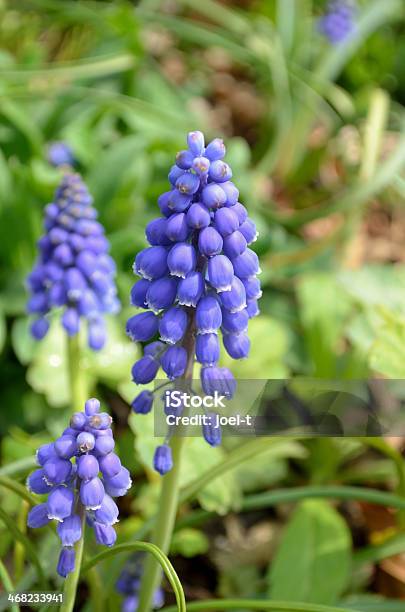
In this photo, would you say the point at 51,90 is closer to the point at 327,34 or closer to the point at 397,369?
the point at 327,34

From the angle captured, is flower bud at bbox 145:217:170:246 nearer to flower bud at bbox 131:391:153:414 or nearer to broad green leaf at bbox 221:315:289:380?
flower bud at bbox 131:391:153:414

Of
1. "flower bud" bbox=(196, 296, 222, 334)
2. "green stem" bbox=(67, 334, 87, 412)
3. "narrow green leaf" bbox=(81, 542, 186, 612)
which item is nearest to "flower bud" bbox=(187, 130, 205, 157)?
"flower bud" bbox=(196, 296, 222, 334)

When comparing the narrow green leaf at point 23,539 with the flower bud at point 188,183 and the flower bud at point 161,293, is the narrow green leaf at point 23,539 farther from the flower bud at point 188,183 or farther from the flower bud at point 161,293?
the flower bud at point 188,183

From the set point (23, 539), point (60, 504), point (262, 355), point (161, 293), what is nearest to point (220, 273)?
point (161, 293)

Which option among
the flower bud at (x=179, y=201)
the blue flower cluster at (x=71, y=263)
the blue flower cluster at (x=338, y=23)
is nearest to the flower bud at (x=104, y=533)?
the flower bud at (x=179, y=201)

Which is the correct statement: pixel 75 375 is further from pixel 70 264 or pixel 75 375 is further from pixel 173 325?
pixel 173 325
